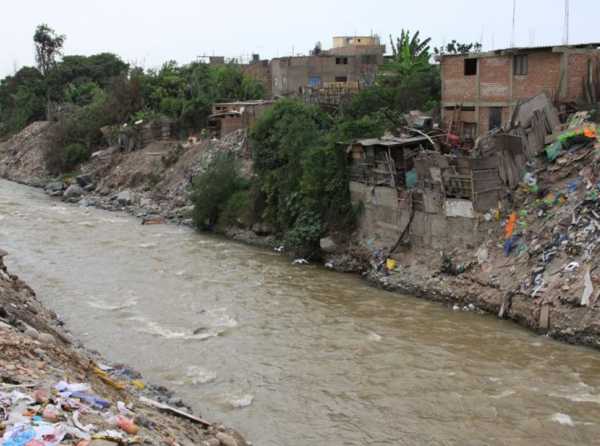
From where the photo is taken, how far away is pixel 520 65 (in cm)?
2102

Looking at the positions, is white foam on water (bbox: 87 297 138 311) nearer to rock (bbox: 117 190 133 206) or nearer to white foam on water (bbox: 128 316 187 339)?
white foam on water (bbox: 128 316 187 339)

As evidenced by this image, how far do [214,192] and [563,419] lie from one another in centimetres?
1718

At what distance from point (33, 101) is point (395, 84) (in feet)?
114

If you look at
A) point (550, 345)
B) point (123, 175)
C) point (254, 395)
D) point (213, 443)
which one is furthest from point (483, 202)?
point (123, 175)

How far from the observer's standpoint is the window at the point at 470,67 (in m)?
22.2

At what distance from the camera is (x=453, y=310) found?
1662 centimetres

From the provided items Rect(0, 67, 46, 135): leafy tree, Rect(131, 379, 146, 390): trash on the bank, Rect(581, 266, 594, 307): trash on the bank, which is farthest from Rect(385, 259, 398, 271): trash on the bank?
Rect(0, 67, 46, 135): leafy tree

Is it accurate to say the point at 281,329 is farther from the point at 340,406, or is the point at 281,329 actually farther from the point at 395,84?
the point at 395,84

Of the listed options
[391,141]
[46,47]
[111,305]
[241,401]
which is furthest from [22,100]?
[241,401]

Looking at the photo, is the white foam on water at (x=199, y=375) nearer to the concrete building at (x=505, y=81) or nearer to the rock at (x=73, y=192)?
the concrete building at (x=505, y=81)

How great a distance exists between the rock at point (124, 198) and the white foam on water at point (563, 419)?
971 inches

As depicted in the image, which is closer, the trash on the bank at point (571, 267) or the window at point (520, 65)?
the trash on the bank at point (571, 267)

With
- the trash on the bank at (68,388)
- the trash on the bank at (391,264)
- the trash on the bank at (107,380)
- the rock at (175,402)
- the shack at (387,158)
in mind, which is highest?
the shack at (387,158)

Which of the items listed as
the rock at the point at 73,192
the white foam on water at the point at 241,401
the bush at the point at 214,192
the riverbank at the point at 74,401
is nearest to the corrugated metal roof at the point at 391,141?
the bush at the point at 214,192
